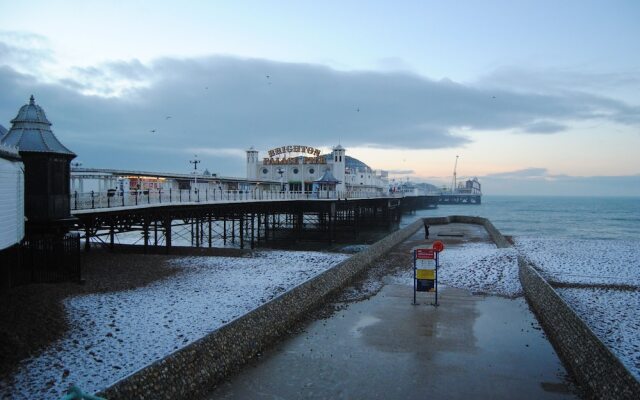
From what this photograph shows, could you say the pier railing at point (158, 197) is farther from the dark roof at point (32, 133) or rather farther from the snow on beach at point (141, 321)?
the snow on beach at point (141, 321)

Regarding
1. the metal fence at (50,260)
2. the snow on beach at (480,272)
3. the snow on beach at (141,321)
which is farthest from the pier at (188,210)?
the snow on beach at (480,272)

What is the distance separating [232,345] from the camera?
11.7m

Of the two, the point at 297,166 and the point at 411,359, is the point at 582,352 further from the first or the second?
the point at 297,166

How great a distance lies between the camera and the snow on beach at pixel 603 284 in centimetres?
1239

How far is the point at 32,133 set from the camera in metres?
16.6

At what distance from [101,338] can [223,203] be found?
66.0ft

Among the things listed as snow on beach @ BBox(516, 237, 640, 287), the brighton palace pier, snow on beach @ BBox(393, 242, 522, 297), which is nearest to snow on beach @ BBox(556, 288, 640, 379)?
snow on beach @ BBox(516, 237, 640, 287)

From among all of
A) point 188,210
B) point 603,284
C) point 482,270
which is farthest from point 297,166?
point 603,284

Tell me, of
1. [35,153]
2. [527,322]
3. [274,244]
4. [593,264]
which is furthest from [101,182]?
[593,264]

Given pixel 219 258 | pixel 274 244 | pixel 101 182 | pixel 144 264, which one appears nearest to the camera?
pixel 144 264

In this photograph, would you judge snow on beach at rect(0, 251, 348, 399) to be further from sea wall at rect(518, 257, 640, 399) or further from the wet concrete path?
sea wall at rect(518, 257, 640, 399)

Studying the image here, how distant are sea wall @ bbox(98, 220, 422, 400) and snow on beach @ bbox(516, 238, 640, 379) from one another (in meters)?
8.66

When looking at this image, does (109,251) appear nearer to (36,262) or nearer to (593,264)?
(36,262)

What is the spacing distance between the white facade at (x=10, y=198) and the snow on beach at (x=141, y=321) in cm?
276
